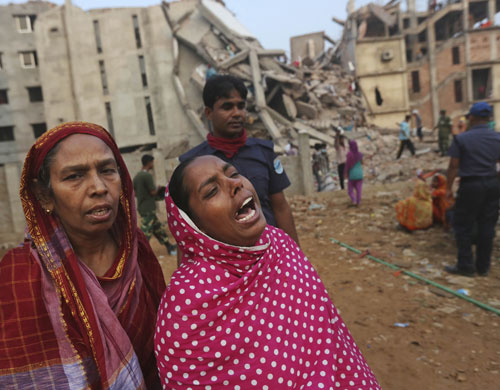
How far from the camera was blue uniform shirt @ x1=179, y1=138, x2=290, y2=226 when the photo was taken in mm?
2258

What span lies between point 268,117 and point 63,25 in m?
14.9

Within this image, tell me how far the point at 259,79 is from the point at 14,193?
11969 mm

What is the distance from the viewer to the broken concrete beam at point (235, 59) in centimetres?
1847

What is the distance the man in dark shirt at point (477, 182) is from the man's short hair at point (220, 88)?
10.4 feet

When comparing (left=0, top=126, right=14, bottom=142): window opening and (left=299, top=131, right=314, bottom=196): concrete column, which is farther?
(left=0, top=126, right=14, bottom=142): window opening

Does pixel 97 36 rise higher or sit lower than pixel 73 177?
higher

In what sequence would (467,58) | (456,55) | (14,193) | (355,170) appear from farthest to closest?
(456,55)
(467,58)
(14,193)
(355,170)

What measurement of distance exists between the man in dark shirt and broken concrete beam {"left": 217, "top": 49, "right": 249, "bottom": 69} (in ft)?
51.6

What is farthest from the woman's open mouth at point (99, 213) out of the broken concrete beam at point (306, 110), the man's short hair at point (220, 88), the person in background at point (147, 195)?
the broken concrete beam at point (306, 110)

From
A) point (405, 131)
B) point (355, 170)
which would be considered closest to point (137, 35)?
point (405, 131)

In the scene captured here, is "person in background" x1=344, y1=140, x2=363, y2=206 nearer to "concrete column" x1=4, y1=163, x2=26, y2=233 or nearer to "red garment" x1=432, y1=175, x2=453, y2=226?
"red garment" x1=432, y1=175, x2=453, y2=226

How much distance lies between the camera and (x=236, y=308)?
4.05 ft

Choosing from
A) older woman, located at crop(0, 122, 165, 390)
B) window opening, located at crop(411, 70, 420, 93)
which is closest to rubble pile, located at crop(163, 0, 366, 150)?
window opening, located at crop(411, 70, 420, 93)

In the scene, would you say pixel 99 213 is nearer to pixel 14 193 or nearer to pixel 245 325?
pixel 245 325
